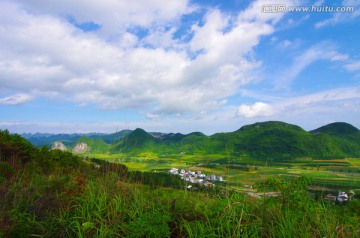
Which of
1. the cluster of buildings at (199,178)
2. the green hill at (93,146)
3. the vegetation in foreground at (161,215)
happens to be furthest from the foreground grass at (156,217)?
the green hill at (93,146)

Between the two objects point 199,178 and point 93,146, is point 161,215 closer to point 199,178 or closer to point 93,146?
point 199,178

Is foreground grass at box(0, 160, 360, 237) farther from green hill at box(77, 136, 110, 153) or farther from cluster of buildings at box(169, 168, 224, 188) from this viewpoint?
green hill at box(77, 136, 110, 153)

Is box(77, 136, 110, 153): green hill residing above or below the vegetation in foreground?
above

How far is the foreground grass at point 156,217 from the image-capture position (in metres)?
3.06

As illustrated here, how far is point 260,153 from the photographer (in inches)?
6201

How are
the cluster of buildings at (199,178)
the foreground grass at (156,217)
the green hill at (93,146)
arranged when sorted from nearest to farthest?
1. the foreground grass at (156,217)
2. the cluster of buildings at (199,178)
3. the green hill at (93,146)

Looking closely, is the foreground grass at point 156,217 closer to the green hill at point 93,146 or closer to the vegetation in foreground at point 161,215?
the vegetation in foreground at point 161,215

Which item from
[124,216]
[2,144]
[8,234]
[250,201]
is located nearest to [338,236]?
[250,201]

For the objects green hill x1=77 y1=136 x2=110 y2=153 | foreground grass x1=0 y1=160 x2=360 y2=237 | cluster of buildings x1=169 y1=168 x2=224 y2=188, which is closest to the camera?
foreground grass x1=0 y1=160 x2=360 y2=237

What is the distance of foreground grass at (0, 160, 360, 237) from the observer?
10.1 ft

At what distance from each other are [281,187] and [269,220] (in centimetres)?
61

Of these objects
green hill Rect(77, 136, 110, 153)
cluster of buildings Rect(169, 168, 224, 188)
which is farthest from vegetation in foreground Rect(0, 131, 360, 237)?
green hill Rect(77, 136, 110, 153)

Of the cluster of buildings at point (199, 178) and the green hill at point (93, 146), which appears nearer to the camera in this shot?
the cluster of buildings at point (199, 178)

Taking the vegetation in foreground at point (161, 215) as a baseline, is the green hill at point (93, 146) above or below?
above
